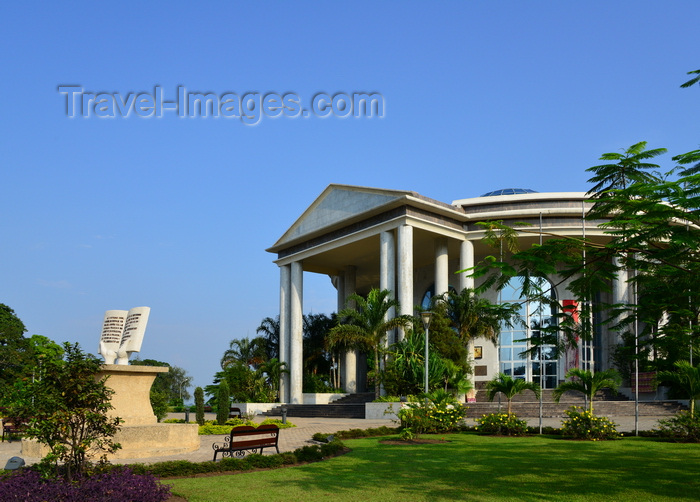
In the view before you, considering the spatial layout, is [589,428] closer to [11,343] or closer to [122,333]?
[122,333]

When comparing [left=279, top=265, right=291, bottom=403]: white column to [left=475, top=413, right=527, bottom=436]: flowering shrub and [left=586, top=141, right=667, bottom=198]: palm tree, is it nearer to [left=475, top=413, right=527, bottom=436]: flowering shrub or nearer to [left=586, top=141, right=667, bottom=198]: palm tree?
[left=475, top=413, right=527, bottom=436]: flowering shrub

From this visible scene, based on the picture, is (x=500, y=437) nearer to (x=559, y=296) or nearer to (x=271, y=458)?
(x=271, y=458)

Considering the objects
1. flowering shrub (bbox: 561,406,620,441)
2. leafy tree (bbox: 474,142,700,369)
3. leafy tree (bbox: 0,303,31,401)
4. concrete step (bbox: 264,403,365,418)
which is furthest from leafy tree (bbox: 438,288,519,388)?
leafy tree (bbox: 0,303,31,401)

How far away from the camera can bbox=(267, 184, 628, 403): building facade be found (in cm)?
3559

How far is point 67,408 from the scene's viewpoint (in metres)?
8.73

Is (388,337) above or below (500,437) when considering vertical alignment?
above

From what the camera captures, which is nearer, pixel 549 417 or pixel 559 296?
pixel 549 417

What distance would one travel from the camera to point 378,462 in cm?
1344

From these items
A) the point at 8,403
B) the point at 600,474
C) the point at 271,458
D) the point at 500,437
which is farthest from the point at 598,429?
the point at 8,403

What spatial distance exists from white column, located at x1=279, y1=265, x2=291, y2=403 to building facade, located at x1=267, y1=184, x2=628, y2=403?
71 mm

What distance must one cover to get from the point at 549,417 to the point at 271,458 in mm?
18727

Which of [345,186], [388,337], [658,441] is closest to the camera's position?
[658,441]

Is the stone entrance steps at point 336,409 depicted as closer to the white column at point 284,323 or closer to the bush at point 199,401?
the white column at point 284,323

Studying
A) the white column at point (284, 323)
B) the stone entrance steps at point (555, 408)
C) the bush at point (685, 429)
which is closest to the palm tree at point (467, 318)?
the stone entrance steps at point (555, 408)
